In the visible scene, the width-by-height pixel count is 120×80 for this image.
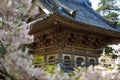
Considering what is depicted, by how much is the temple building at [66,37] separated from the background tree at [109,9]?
10.9 meters

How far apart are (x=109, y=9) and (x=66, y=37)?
14.1 meters

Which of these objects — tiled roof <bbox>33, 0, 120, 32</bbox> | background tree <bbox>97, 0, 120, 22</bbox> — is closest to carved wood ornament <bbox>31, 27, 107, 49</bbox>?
tiled roof <bbox>33, 0, 120, 32</bbox>

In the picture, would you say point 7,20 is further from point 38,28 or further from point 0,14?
point 38,28

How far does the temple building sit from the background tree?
35.7 ft

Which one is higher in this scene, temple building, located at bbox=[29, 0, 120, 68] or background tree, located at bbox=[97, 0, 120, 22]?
background tree, located at bbox=[97, 0, 120, 22]

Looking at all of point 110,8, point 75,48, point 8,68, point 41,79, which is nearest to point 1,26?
point 8,68

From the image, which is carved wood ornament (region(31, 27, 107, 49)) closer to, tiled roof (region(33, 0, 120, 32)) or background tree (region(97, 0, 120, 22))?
tiled roof (region(33, 0, 120, 32))

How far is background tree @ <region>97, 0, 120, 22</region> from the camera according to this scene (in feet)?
71.6

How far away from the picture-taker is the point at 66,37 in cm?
934

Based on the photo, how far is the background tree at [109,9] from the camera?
2183cm

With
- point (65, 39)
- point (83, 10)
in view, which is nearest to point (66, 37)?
point (65, 39)

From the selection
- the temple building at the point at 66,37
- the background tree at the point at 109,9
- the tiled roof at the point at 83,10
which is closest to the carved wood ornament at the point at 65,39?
the temple building at the point at 66,37

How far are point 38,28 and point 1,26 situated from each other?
23.5ft

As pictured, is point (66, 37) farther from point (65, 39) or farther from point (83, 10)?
point (83, 10)
